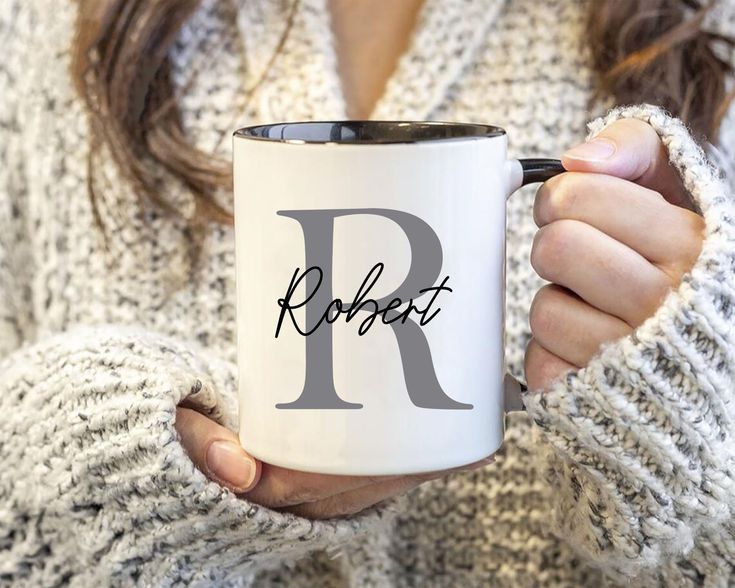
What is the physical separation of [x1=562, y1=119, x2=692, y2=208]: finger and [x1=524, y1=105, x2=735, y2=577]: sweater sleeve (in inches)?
0.5

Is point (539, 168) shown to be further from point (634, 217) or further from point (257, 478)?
point (257, 478)

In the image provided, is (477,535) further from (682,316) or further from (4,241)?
(4,241)

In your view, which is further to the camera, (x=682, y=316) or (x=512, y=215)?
(x=512, y=215)

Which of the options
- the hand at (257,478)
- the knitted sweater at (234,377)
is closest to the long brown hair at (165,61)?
the knitted sweater at (234,377)

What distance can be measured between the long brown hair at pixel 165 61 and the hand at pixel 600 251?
12.4 inches

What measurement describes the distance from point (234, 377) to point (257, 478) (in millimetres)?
192

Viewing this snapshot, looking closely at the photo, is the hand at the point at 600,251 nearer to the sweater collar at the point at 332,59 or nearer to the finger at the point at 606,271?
the finger at the point at 606,271

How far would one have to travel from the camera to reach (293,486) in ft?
1.85

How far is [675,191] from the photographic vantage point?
22.4 inches

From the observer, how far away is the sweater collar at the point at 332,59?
825 millimetres

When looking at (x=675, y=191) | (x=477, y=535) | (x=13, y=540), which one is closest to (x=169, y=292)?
(x=13, y=540)

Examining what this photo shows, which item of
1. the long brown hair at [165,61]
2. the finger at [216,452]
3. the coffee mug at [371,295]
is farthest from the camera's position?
the long brown hair at [165,61]

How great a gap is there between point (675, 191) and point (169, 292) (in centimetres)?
46

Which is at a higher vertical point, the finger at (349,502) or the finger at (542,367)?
the finger at (542,367)
